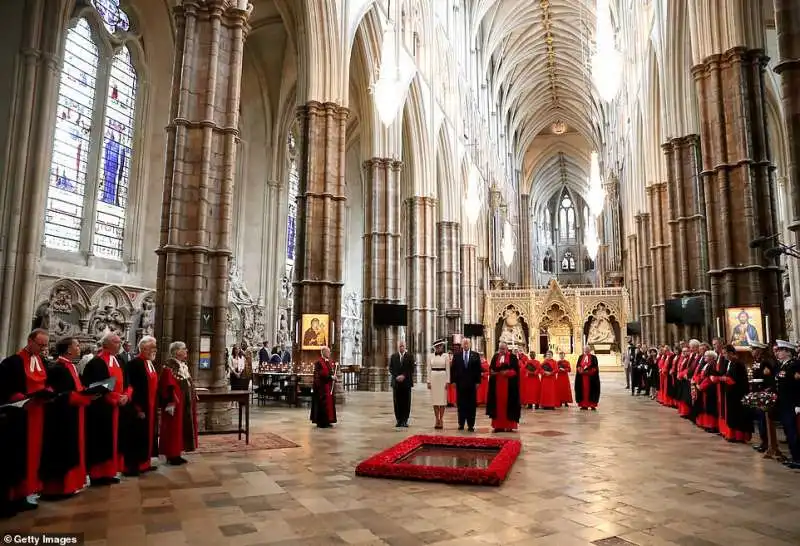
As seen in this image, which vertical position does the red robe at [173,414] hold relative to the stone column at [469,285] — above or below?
below

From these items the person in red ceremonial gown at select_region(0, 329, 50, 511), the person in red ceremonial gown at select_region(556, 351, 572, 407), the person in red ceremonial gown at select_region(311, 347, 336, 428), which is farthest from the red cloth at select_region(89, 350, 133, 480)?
the person in red ceremonial gown at select_region(556, 351, 572, 407)

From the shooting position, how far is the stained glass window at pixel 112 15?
1755 centimetres

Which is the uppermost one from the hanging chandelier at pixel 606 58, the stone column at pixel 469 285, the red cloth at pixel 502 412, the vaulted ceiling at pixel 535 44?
the vaulted ceiling at pixel 535 44

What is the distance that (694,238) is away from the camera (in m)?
16.5

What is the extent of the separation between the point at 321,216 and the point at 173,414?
8975 mm

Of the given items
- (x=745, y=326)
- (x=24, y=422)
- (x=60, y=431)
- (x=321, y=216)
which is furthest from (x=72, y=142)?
(x=745, y=326)

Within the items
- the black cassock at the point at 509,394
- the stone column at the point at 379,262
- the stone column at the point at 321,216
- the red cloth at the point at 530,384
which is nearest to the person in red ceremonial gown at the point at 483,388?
the red cloth at the point at 530,384

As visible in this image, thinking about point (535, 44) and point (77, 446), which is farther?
point (535, 44)

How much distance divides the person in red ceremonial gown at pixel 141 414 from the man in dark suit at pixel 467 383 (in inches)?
198

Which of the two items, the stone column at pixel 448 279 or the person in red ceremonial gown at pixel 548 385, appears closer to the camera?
the person in red ceremonial gown at pixel 548 385

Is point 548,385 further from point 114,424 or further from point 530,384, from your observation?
point 114,424

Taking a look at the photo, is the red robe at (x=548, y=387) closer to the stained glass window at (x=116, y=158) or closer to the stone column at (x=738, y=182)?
the stone column at (x=738, y=182)

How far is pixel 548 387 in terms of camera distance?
14.1 meters

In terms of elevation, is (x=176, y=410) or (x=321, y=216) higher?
(x=321, y=216)
